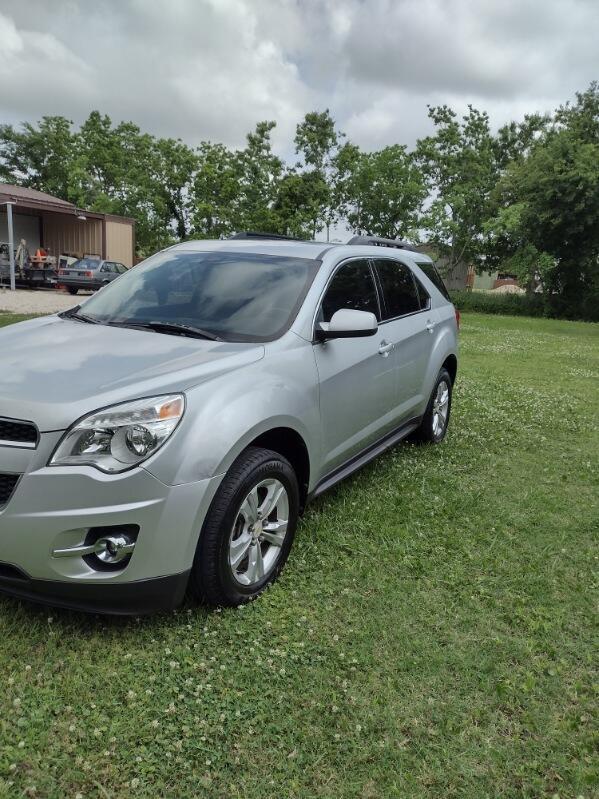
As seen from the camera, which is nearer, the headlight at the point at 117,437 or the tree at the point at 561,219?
the headlight at the point at 117,437

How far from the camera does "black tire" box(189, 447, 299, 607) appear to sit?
2.66 m

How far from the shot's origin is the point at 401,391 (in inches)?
180

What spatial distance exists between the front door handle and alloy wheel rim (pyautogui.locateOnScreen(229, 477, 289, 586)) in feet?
4.65

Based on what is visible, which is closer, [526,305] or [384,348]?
[384,348]

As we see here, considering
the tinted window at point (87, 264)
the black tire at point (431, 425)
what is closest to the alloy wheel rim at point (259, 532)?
the black tire at point (431, 425)

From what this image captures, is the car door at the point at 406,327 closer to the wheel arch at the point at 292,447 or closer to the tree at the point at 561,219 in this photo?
the wheel arch at the point at 292,447

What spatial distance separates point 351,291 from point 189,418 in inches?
72.8

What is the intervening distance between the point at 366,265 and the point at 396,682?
9.12 feet

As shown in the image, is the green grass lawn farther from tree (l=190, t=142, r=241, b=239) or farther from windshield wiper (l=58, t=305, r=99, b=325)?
tree (l=190, t=142, r=241, b=239)

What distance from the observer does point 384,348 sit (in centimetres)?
417

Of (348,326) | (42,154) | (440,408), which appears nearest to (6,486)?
(348,326)

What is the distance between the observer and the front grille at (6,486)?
93.8 inches

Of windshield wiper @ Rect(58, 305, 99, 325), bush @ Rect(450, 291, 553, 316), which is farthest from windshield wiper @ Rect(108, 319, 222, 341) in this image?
bush @ Rect(450, 291, 553, 316)

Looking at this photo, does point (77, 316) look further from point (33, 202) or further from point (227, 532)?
point (33, 202)
